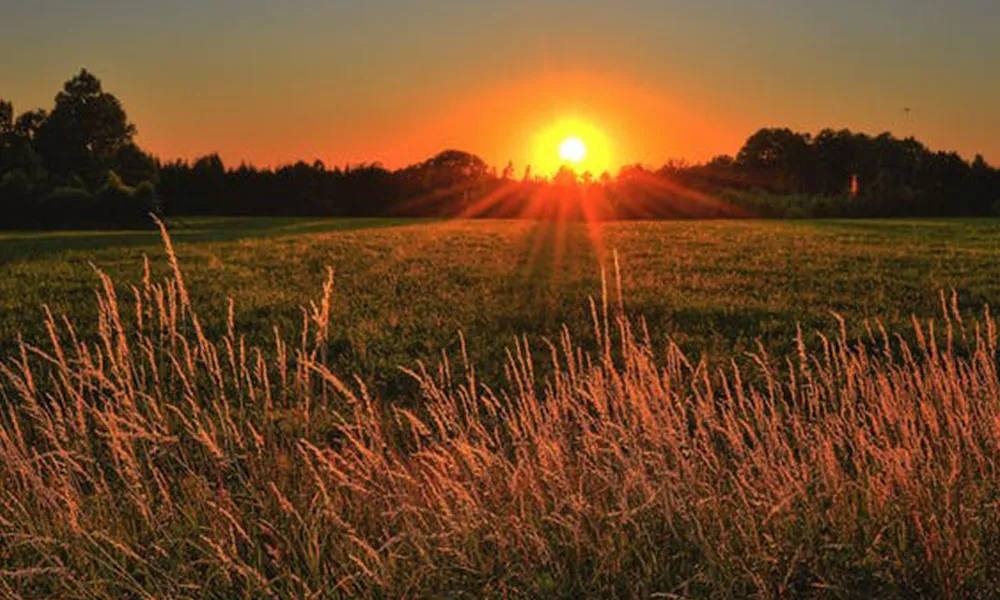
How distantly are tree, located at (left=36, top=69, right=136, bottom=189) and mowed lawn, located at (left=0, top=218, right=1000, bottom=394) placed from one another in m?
38.2

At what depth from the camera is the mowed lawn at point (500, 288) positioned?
10.9 metres

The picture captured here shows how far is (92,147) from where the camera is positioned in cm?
6150

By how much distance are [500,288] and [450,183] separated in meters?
60.8

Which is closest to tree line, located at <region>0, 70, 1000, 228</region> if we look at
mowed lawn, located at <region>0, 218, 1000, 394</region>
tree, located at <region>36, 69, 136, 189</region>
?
tree, located at <region>36, 69, 136, 189</region>

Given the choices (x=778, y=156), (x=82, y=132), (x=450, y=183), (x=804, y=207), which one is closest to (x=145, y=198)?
(x=82, y=132)

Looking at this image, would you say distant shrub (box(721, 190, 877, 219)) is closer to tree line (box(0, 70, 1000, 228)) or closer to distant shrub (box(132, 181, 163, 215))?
tree line (box(0, 70, 1000, 228))

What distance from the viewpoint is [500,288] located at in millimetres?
15578

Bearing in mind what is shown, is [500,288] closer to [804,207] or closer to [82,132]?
[804,207]

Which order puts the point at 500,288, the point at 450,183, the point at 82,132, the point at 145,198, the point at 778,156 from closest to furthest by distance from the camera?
the point at 500,288 < the point at 145,198 < the point at 82,132 < the point at 450,183 < the point at 778,156

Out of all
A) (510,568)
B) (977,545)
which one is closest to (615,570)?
(510,568)

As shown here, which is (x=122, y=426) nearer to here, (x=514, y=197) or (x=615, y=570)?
(x=615, y=570)

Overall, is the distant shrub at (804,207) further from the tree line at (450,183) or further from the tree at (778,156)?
the tree at (778,156)

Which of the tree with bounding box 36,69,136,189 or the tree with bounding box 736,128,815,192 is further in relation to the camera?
the tree with bounding box 736,128,815,192

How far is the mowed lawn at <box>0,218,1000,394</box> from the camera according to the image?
1088cm
